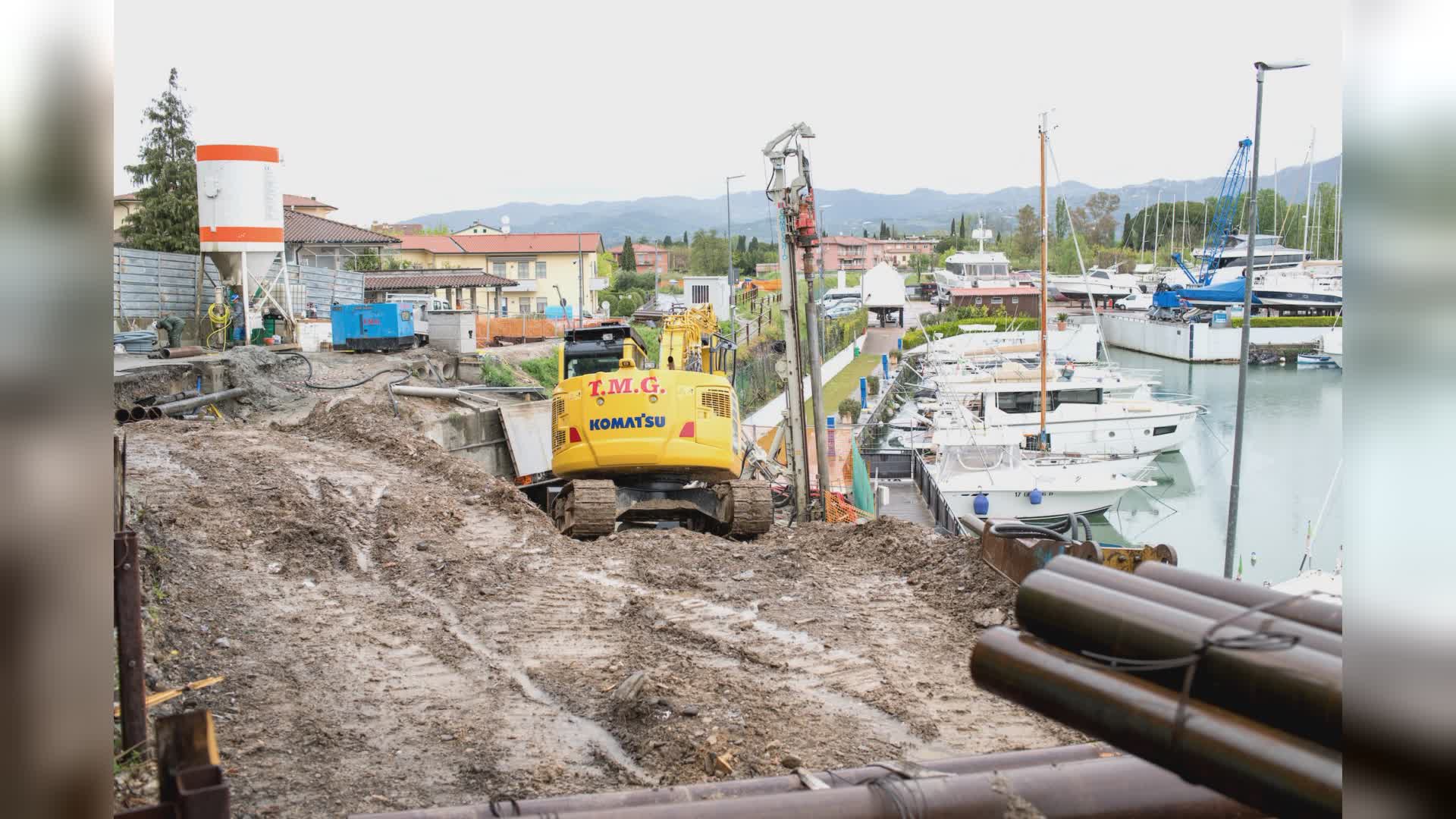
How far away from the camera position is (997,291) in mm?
84812

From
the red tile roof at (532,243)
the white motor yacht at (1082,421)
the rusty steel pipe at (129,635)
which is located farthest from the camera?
the red tile roof at (532,243)

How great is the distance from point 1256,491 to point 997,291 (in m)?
54.9

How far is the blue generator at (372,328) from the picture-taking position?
24984 mm

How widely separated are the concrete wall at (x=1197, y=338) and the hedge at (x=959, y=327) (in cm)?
615

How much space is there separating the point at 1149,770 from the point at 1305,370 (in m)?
57.8

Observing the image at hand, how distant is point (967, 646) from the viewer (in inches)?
354

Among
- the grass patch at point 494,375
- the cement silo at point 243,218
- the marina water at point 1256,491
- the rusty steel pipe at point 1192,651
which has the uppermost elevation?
the cement silo at point 243,218

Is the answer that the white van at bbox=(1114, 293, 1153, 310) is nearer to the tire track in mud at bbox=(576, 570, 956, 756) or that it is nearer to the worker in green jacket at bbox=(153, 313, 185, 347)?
the worker in green jacket at bbox=(153, 313, 185, 347)

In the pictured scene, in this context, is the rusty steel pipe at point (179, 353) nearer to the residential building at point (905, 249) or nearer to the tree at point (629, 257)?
the tree at point (629, 257)

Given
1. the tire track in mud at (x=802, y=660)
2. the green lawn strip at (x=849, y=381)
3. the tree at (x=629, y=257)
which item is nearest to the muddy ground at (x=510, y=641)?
the tire track in mud at (x=802, y=660)

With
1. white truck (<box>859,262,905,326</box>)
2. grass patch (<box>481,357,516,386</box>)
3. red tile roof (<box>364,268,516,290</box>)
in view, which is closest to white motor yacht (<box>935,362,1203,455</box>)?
grass patch (<box>481,357,516,386</box>)

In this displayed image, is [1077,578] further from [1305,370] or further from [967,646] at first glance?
[1305,370]
